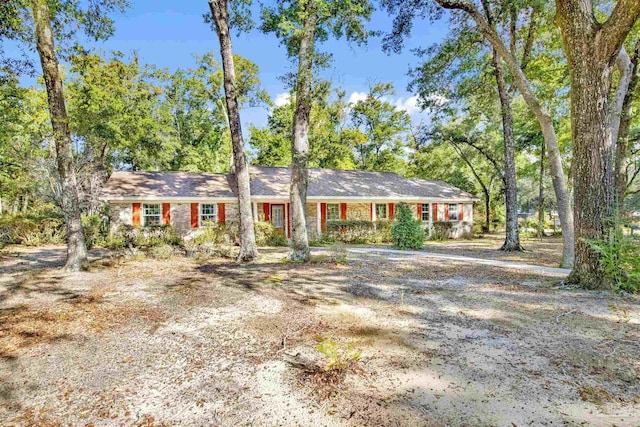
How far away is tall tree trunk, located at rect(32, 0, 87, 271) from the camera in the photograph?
794cm

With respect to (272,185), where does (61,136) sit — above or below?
above

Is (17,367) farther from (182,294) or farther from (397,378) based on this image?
(397,378)

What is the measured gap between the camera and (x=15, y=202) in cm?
2478

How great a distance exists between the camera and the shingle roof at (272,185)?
52.4ft

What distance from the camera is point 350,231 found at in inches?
672

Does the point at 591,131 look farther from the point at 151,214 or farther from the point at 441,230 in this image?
the point at 151,214

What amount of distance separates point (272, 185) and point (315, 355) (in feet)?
49.6

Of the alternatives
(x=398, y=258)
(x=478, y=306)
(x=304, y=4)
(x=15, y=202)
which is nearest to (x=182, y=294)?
(x=478, y=306)

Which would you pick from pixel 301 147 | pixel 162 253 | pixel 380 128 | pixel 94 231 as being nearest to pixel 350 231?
pixel 301 147

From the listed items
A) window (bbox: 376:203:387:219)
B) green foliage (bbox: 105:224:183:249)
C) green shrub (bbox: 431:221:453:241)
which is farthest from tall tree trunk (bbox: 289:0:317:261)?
green shrub (bbox: 431:221:453:241)

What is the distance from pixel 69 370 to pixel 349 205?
16.1 m

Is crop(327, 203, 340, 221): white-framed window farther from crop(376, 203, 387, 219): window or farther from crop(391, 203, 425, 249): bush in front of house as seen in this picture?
crop(391, 203, 425, 249): bush in front of house

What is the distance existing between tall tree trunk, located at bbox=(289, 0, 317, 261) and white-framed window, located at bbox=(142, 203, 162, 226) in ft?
29.5

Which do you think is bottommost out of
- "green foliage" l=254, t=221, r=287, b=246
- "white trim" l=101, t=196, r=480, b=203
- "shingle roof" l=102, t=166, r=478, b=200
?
"green foliage" l=254, t=221, r=287, b=246
